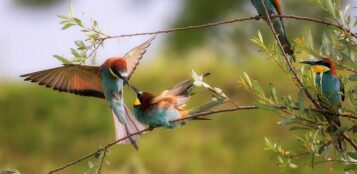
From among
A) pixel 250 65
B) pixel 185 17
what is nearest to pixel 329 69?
pixel 250 65

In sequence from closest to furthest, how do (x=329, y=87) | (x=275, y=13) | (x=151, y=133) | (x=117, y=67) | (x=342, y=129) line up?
(x=342, y=129) → (x=329, y=87) → (x=117, y=67) → (x=275, y=13) → (x=151, y=133)

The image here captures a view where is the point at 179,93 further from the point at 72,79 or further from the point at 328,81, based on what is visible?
the point at 72,79

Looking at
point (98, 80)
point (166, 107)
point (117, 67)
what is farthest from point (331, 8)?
point (98, 80)

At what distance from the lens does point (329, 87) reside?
5.48 feet

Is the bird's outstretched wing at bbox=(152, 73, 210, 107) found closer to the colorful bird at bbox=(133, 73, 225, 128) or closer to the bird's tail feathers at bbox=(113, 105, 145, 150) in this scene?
the colorful bird at bbox=(133, 73, 225, 128)

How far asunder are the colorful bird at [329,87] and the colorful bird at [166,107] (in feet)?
0.67

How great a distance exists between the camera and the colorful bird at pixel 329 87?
62.6 inches

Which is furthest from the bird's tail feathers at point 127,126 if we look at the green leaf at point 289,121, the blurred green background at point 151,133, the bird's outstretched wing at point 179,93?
the blurred green background at point 151,133

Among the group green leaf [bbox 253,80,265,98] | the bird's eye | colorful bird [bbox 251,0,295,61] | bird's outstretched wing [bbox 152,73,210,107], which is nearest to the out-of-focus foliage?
colorful bird [bbox 251,0,295,61]

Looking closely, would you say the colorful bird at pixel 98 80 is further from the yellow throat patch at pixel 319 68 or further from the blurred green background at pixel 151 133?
the blurred green background at pixel 151 133

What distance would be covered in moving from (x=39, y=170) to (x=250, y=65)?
173 centimetres

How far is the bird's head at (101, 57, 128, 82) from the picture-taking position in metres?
1.95

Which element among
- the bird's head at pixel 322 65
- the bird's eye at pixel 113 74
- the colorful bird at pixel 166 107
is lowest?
the colorful bird at pixel 166 107

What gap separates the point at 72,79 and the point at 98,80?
0.06 m
